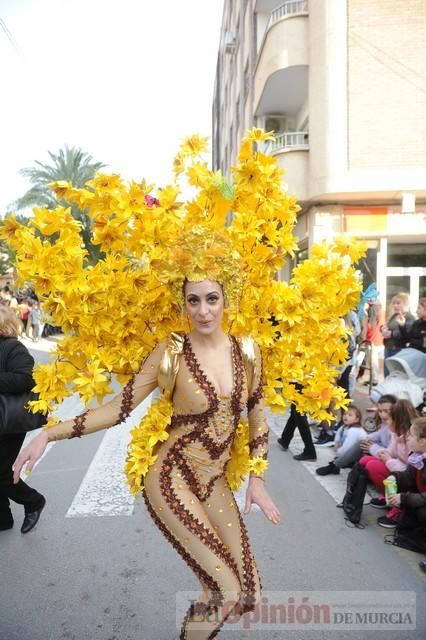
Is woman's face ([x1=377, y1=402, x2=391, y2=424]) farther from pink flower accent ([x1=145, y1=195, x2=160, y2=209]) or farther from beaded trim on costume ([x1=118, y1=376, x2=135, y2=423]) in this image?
pink flower accent ([x1=145, y1=195, x2=160, y2=209])

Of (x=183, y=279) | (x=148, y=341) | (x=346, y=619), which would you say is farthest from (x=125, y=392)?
(x=346, y=619)

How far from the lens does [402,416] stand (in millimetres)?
4660

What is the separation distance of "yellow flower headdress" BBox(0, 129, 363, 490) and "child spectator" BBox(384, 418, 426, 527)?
1551 mm

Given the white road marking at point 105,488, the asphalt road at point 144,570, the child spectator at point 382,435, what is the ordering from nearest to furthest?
1. the asphalt road at point 144,570
2. the white road marking at point 105,488
3. the child spectator at point 382,435

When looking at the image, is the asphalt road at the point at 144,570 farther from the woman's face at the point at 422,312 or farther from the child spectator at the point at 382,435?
the woman's face at the point at 422,312

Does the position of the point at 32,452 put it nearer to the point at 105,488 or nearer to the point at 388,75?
the point at 105,488

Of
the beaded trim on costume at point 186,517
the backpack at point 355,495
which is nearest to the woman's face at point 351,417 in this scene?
the backpack at point 355,495

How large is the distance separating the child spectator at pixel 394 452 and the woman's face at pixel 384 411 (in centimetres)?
30

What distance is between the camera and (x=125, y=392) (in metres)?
2.55

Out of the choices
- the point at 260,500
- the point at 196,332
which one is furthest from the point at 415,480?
the point at 196,332

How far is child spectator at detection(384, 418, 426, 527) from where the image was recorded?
389 cm

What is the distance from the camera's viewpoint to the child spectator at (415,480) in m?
3.89

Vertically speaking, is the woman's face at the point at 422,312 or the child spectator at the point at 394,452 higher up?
the woman's face at the point at 422,312

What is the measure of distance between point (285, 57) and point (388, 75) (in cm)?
272
